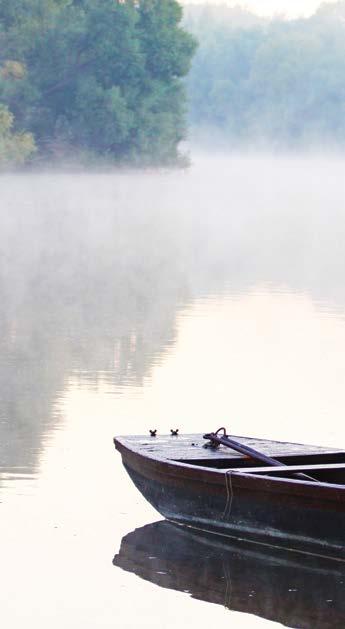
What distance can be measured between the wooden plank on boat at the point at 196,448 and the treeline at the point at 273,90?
105 metres

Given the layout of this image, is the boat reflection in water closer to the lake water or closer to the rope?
the lake water

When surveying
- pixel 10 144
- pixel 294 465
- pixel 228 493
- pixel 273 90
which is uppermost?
pixel 273 90

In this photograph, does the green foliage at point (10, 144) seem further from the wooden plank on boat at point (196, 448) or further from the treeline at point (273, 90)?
the treeline at point (273, 90)

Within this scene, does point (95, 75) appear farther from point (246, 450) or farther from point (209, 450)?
point (246, 450)

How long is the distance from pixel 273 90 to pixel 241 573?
112 metres

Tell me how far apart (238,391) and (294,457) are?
4.06m

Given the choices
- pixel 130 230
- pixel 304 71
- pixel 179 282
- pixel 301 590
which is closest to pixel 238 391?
pixel 301 590

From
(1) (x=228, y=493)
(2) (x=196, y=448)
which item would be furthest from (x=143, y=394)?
(1) (x=228, y=493)

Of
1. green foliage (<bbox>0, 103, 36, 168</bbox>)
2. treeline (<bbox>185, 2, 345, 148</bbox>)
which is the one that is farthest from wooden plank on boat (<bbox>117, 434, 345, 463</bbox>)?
treeline (<bbox>185, 2, 345, 148</bbox>)

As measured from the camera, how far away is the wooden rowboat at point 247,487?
866 cm

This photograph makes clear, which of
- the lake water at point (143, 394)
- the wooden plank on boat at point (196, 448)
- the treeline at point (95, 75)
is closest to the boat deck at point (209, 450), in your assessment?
the wooden plank on boat at point (196, 448)

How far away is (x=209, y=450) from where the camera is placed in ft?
32.1

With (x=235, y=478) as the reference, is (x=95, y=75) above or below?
above

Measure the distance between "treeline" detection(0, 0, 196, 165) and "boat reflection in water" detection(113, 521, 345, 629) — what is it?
4792cm
